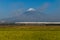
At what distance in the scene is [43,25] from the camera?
20531 millimetres

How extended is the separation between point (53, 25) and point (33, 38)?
37.6ft

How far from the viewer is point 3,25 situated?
20.8 meters

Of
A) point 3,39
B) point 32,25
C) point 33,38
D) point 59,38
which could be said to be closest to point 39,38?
point 33,38

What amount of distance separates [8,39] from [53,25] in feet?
39.4

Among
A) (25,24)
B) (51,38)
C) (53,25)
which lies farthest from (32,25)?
(51,38)

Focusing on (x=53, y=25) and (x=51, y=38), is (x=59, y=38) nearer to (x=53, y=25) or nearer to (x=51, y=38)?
(x=51, y=38)

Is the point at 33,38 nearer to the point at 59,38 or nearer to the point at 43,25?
the point at 59,38

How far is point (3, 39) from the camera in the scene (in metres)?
9.25

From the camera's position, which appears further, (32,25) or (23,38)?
(32,25)

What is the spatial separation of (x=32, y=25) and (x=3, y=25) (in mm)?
3471

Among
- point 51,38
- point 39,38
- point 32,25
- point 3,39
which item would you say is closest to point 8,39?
point 3,39

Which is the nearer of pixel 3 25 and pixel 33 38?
pixel 33 38

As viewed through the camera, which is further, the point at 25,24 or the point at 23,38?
the point at 25,24

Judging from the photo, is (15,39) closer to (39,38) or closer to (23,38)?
(23,38)
